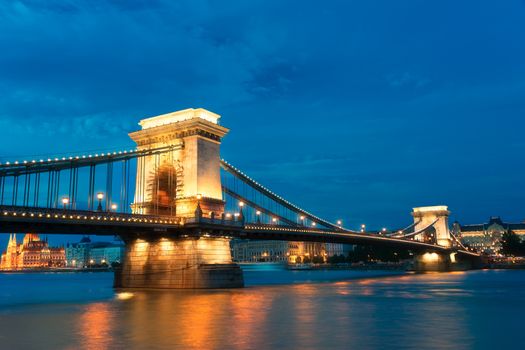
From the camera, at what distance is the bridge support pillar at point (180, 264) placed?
46.7 metres

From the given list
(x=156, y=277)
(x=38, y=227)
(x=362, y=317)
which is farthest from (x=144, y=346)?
(x=156, y=277)

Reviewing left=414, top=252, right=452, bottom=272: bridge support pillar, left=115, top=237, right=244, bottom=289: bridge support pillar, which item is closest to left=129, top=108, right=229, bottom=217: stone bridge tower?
left=115, top=237, right=244, bottom=289: bridge support pillar

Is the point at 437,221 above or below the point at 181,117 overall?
below

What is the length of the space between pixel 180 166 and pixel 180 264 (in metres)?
9.25

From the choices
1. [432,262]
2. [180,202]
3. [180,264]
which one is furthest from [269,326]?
[432,262]

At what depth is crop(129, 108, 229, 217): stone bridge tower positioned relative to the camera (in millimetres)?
49938

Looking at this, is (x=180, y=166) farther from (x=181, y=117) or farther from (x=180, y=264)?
(x=180, y=264)

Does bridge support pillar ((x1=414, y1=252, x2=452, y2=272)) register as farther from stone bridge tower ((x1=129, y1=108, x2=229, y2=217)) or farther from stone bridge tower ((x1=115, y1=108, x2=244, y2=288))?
stone bridge tower ((x1=129, y1=108, x2=229, y2=217))

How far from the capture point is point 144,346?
682 inches

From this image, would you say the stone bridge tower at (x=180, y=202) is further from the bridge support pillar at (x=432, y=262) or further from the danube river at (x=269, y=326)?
the bridge support pillar at (x=432, y=262)

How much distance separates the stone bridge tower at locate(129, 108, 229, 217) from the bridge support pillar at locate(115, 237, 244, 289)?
2990 mm

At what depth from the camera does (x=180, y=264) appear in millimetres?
47531

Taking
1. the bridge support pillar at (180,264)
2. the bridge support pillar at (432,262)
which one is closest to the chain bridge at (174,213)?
the bridge support pillar at (180,264)

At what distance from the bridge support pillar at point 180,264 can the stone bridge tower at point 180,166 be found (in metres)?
2.99
